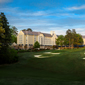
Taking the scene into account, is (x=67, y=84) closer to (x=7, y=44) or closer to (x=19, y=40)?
(x=7, y=44)

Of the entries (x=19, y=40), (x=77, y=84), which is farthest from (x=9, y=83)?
(x=19, y=40)

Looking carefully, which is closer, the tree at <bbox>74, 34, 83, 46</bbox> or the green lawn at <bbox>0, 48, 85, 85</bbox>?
the green lawn at <bbox>0, 48, 85, 85</bbox>

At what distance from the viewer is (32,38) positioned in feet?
340

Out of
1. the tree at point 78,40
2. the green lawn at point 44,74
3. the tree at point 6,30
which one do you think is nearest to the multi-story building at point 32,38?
the tree at point 78,40

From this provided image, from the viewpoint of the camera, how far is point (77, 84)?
852 centimetres

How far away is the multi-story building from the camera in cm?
10075

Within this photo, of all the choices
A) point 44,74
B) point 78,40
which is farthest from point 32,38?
point 44,74

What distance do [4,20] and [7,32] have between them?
1856 mm

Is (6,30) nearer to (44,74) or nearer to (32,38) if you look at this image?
(44,74)

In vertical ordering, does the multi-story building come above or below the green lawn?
above

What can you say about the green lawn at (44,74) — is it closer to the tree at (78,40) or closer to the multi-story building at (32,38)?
the tree at (78,40)

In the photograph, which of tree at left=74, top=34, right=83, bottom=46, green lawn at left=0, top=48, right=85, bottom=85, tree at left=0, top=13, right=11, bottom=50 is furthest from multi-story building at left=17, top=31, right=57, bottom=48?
green lawn at left=0, top=48, right=85, bottom=85

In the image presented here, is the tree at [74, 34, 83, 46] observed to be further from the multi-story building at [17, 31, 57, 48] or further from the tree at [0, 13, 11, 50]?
the tree at [0, 13, 11, 50]

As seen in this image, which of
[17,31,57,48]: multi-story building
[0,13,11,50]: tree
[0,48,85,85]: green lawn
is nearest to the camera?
[0,48,85,85]: green lawn
